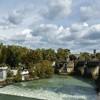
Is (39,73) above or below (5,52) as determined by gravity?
below

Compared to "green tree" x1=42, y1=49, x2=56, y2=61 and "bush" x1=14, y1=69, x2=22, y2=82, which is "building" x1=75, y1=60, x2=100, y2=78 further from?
"bush" x1=14, y1=69, x2=22, y2=82

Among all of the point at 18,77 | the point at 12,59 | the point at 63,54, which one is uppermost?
the point at 63,54

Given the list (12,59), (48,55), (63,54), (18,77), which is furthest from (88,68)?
(63,54)

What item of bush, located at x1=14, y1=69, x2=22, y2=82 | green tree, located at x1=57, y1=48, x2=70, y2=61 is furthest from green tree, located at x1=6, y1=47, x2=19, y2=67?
green tree, located at x1=57, y1=48, x2=70, y2=61

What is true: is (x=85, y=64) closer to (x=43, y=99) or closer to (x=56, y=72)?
(x=56, y=72)

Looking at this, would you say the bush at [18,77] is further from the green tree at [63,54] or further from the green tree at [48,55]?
the green tree at [63,54]

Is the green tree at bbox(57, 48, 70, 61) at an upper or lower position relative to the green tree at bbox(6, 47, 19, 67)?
upper

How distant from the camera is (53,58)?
98.8 meters

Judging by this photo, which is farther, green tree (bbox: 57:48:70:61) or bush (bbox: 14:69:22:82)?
green tree (bbox: 57:48:70:61)

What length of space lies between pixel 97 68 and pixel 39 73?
16.9 metres

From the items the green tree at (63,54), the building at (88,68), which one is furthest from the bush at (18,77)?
the green tree at (63,54)

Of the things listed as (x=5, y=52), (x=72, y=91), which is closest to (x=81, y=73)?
(x=5, y=52)

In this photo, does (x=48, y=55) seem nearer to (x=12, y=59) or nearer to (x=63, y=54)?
(x=63, y=54)

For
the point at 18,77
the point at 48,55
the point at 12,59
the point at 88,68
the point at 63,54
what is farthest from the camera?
the point at 63,54
